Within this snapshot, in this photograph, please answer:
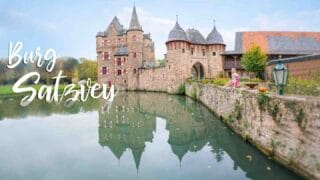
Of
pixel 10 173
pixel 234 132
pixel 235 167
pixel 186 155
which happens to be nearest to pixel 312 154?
pixel 235 167

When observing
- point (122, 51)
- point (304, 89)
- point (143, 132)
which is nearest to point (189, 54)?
point (122, 51)

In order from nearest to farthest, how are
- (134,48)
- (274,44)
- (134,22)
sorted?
(274,44), (134,48), (134,22)

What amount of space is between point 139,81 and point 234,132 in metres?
33.0

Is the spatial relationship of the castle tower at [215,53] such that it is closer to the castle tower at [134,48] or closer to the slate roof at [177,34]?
the slate roof at [177,34]

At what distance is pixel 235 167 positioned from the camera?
9.84m

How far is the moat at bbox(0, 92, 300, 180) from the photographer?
30.7 ft

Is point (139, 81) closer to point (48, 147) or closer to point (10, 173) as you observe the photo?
point (48, 147)

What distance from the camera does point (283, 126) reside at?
351 inches

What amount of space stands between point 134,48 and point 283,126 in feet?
126

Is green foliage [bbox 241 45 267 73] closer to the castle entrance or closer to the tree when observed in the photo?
the tree

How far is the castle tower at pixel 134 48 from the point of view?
46.0m

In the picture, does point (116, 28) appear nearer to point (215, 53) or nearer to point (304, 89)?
point (215, 53)

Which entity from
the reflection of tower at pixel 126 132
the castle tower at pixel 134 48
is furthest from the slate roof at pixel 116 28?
the reflection of tower at pixel 126 132

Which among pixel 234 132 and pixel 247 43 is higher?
pixel 247 43
